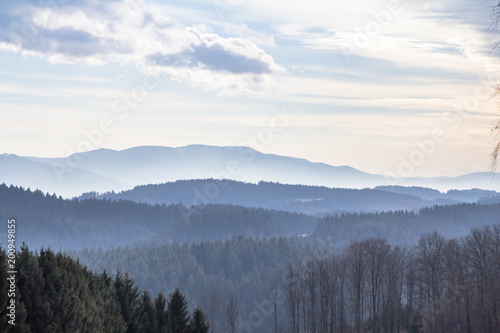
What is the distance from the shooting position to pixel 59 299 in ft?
107

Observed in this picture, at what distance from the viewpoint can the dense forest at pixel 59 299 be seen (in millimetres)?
28891

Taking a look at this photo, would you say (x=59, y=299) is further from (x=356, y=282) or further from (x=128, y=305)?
(x=356, y=282)

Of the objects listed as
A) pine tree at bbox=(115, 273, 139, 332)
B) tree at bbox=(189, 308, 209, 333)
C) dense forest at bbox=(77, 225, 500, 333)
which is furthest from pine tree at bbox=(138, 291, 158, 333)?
dense forest at bbox=(77, 225, 500, 333)

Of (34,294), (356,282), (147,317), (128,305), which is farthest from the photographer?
(356,282)

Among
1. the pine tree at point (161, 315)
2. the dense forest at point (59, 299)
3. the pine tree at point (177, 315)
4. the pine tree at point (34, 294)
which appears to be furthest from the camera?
the pine tree at point (161, 315)

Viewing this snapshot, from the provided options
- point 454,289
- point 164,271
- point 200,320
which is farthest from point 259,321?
point 200,320

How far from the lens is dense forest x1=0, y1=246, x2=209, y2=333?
28.9 meters

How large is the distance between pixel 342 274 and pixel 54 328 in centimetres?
8301

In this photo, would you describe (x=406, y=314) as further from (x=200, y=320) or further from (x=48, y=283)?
(x=48, y=283)

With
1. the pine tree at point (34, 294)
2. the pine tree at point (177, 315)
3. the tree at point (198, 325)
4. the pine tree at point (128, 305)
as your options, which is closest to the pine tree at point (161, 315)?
the pine tree at point (177, 315)

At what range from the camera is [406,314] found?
95.0 meters

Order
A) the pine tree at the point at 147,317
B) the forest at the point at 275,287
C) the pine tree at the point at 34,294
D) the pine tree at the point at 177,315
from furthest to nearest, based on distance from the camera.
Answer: the pine tree at the point at 177,315 < the pine tree at the point at 147,317 < the forest at the point at 275,287 < the pine tree at the point at 34,294

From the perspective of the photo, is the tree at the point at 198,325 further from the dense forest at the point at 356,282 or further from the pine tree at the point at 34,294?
the dense forest at the point at 356,282

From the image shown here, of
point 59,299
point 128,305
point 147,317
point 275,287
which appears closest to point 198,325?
point 147,317
